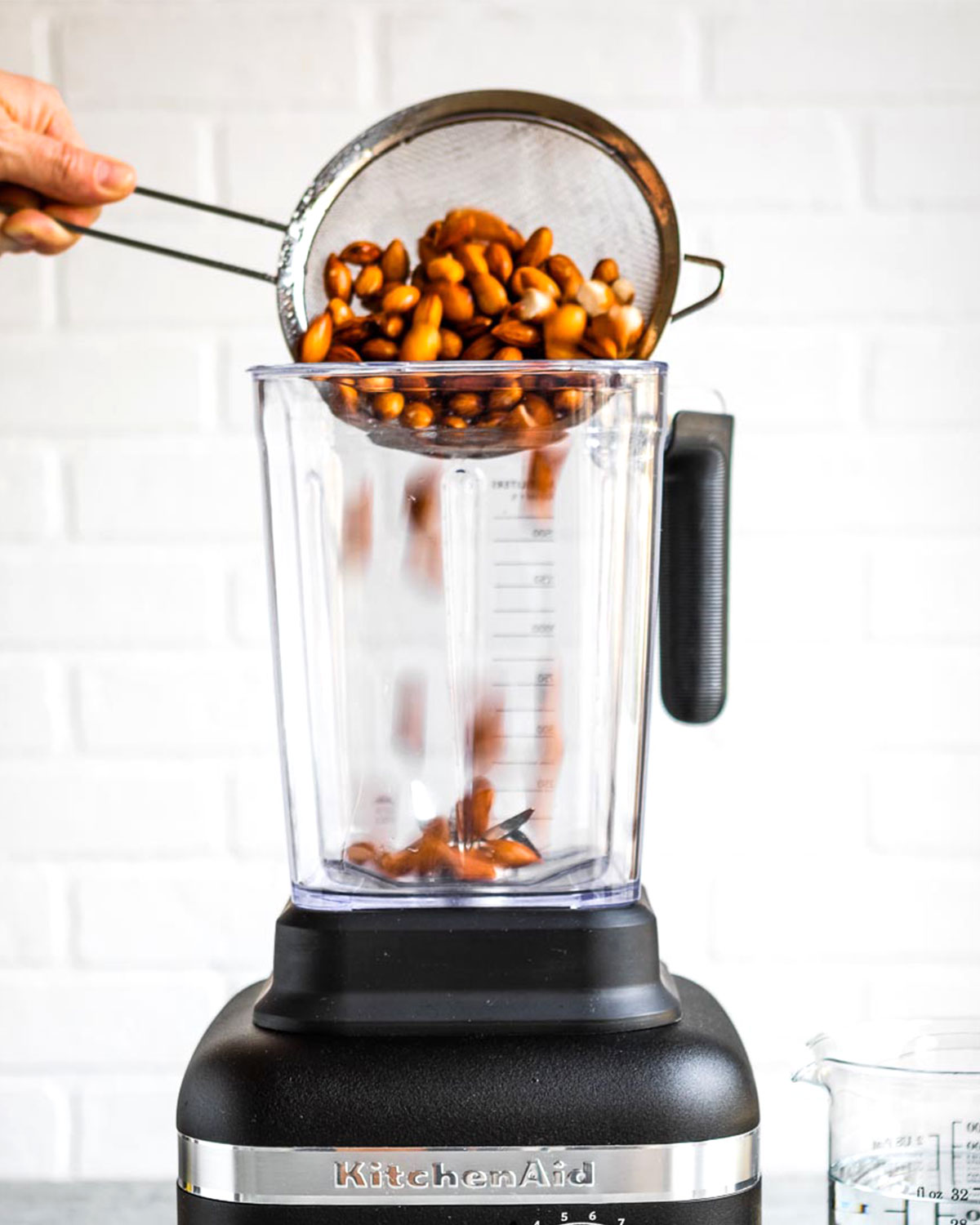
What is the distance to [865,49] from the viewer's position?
4.04ft

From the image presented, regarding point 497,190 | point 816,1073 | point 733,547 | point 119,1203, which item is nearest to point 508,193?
point 497,190

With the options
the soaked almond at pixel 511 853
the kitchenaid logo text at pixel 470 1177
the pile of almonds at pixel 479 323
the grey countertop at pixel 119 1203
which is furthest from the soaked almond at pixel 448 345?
the grey countertop at pixel 119 1203

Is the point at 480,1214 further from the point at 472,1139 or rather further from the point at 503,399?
the point at 503,399

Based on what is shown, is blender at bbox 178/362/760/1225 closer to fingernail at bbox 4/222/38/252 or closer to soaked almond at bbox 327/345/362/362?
soaked almond at bbox 327/345/362/362

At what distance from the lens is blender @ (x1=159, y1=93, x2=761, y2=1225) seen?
2.04ft

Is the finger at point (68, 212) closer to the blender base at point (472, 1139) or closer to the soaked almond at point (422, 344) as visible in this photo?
the soaked almond at point (422, 344)

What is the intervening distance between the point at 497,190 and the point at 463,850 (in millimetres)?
320

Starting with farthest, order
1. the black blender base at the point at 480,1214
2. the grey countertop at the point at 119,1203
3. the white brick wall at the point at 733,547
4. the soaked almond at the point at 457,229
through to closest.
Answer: the white brick wall at the point at 733,547 → the grey countertop at the point at 119,1203 → the soaked almond at the point at 457,229 → the black blender base at the point at 480,1214

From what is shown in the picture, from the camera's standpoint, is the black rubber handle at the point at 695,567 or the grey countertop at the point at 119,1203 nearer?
the black rubber handle at the point at 695,567

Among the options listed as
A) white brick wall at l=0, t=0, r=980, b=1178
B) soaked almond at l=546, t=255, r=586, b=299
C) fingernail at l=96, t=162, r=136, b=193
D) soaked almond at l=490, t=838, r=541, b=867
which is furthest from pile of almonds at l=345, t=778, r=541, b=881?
white brick wall at l=0, t=0, r=980, b=1178

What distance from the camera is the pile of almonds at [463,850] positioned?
2.25ft

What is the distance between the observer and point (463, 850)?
2.26 ft

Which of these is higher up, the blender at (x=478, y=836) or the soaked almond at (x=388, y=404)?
the soaked almond at (x=388, y=404)

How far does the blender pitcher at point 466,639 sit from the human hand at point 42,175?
0.46ft
